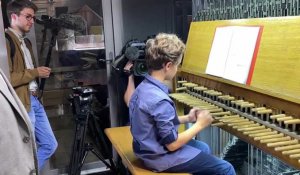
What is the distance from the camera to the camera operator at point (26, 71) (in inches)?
89.5

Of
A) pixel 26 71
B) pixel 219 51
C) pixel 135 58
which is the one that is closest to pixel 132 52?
pixel 135 58

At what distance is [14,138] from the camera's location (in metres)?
0.82

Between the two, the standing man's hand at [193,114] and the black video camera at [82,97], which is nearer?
the standing man's hand at [193,114]

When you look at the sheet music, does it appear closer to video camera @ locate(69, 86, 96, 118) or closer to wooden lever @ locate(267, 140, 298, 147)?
wooden lever @ locate(267, 140, 298, 147)

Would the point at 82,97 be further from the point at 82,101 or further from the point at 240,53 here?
the point at 240,53

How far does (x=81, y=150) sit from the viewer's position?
269 centimetres

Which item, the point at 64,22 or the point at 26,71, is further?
the point at 64,22

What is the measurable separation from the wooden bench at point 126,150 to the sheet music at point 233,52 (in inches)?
23.9

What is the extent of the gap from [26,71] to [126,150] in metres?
0.92

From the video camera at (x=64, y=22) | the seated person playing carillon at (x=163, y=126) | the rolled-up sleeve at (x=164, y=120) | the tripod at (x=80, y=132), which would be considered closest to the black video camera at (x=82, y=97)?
the tripod at (x=80, y=132)

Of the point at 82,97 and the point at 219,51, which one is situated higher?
the point at 219,51

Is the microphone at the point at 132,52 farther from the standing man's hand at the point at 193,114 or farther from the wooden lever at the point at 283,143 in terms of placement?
the wooden lever at the point at 283,143

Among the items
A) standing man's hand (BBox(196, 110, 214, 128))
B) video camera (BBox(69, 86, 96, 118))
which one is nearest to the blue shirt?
standing man's hand (BBox(196, 110, 214, 128))

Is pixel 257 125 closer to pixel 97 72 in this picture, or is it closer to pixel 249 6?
pixel 249 6
